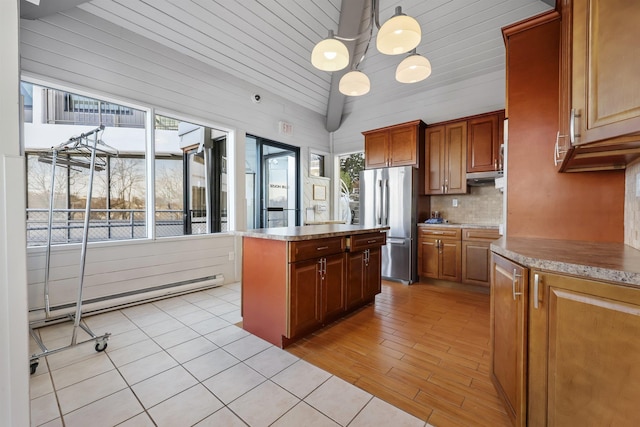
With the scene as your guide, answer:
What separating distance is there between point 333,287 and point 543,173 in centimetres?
187

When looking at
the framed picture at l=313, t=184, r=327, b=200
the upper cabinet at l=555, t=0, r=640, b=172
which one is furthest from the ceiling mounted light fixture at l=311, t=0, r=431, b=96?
the framed picture at l=313, t=184, r=327, b=200

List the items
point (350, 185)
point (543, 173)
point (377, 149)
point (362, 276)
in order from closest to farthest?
1. point (543, 173)
2. point (362, 276)
3. point (377, 149)
4. point (350, 185)

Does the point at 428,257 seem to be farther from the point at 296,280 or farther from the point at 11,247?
the point at 11,247

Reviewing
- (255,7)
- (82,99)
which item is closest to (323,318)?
(82,99)

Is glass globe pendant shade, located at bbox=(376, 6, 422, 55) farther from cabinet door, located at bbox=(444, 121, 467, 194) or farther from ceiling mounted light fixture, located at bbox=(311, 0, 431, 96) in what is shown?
cabinet door, located at bbox=(444, 121, 467, 194)

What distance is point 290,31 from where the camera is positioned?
389 cm

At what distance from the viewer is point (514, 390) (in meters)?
1.34

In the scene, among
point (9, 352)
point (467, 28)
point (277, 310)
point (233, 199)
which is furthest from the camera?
point (233, 199)

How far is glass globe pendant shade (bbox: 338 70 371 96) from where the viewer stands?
8.48 feet

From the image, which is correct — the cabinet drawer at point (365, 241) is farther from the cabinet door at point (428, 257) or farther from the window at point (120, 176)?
the window at point (120, 176)

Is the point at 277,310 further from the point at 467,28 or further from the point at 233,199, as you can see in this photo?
the point at 467,28

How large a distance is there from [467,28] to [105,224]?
5294 millimetres

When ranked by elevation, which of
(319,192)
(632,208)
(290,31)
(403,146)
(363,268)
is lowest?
(363,268)

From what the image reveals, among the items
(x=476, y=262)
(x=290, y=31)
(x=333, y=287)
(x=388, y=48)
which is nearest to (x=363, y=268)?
(x=333, y=287)
